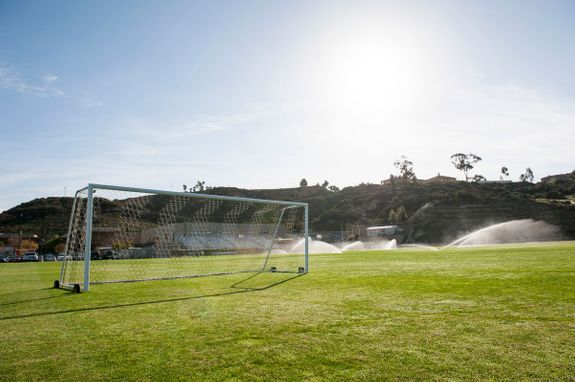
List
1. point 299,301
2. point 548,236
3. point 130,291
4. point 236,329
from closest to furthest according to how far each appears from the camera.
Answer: point 236,329 → point 299,301 → point 130,291 → point 548,236

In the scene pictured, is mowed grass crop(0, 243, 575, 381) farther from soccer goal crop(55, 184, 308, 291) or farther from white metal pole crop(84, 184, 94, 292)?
soccer goal crop(55, 184, 308, 291)

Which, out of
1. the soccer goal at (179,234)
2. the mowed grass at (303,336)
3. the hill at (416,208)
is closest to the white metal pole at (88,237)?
the soccer goal at (179,234)

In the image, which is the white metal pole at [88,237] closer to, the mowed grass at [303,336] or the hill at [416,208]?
the mowed grass at [303,336]

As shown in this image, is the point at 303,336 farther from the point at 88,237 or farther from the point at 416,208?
the point at 416,208

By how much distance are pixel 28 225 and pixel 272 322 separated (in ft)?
333

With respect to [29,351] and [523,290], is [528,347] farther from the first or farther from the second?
[29,351]

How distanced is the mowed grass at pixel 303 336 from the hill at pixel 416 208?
7416 cm

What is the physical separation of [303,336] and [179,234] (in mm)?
30133

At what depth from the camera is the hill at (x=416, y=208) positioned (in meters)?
79.6

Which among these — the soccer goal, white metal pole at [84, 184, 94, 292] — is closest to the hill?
the soccer goal

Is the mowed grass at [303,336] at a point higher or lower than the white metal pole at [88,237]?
lower

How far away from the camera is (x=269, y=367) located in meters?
3.46

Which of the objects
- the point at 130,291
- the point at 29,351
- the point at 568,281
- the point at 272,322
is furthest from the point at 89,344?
the point at 568,281

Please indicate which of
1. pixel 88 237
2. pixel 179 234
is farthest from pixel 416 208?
pixel 88 237
